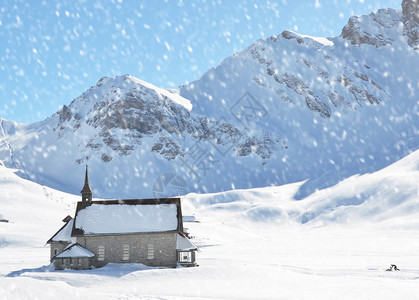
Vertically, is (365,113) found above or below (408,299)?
above

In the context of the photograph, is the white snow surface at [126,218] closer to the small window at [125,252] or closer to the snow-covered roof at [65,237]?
the small window at [125,252]

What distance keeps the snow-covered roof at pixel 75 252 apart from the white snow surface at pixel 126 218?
1468 millimetres

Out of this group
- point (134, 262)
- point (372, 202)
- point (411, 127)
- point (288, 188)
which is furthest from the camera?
point (411, 127)

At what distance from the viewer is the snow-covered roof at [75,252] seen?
37.2m

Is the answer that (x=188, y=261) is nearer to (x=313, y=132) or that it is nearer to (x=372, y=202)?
(x=372, y=202)

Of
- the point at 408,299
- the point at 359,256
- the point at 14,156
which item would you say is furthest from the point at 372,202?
the point at 14,156

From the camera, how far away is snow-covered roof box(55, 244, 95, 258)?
3719cm

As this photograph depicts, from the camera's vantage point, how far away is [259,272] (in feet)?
106

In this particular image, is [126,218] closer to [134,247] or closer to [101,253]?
[134,247]

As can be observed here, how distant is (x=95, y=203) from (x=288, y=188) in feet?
374

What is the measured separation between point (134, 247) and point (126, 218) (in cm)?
305

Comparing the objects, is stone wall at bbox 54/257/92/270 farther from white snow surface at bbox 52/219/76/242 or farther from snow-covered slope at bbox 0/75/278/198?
snow-covered slope at bbox 0/75/278/198

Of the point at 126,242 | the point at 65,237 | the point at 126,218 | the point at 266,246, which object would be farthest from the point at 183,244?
the point at 266,246

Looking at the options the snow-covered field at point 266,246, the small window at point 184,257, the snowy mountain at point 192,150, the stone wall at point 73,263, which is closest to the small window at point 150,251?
the snow-covered field at point 266,246
